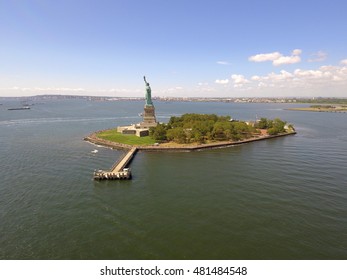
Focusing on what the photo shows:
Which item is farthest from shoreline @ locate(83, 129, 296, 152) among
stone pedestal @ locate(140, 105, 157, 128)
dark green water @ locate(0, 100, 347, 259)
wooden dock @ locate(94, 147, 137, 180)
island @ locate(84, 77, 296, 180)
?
wooden dock @ locate(94, 147, 137, 180)

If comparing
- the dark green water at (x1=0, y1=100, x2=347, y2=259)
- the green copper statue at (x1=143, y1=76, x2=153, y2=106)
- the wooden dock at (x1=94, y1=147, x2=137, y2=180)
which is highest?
the green copper statue at (x1=143, y1=76, x2=153, y2=106)

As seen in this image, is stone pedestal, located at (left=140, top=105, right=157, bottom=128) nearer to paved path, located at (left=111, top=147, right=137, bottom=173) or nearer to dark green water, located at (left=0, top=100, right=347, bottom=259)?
paved path, located at (left=111, top=147, right=137, bottom=173)

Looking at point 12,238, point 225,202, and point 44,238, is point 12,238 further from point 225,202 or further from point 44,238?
point 225,202

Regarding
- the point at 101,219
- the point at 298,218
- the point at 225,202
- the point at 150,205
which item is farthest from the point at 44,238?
the point at 298,218

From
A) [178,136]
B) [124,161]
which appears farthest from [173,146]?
[124,161]

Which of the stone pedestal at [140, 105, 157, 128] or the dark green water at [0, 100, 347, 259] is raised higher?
the stone pedestal at [140, 105, 157, 128]

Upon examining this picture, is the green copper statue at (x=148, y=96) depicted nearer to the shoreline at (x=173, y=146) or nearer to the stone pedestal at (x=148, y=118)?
the stone pedestal at (x=148, y=118)

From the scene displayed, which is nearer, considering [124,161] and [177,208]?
[177,208]

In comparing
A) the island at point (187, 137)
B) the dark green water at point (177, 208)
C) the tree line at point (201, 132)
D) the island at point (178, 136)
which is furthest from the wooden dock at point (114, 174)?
the tree line at point (201, 132)

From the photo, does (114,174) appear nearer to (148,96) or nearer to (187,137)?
(187,137)
